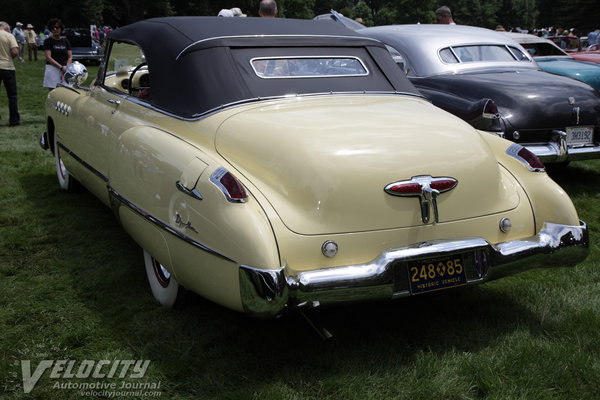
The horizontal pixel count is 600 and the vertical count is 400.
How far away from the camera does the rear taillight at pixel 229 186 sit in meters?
2.72

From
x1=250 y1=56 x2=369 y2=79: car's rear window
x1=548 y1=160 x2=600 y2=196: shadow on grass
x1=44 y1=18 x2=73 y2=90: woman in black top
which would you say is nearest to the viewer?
x1=250 y1=56 x2=369 y2=79: car's rear window

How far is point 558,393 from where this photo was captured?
107 inches

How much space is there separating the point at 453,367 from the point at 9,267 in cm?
301

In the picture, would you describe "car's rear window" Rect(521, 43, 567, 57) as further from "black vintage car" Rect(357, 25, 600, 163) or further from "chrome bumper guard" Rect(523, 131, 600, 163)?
"chrome bumper guard" Rect(523, 131, 600, 163)

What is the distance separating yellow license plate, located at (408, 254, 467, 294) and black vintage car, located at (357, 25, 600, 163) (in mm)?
2874

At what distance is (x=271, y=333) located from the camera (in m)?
3.24

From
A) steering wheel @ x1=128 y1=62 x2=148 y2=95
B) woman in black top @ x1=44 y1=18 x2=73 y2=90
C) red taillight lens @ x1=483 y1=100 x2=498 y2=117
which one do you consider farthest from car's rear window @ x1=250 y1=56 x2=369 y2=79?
woman in black top @ x1=44 y1=18 x2=73 y2=90

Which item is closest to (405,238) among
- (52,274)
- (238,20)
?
(238,20)

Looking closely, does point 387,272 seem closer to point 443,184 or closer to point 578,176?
point 443,184

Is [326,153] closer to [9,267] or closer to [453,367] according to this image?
[453,367]

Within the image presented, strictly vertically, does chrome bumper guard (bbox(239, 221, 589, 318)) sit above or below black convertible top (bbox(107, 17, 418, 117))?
below

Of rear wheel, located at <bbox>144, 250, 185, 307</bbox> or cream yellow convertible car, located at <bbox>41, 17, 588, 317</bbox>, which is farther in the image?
rear wheel, located at <bbox>144, 250, 185, 307</bbox>

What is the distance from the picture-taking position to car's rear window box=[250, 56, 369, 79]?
12.1ft

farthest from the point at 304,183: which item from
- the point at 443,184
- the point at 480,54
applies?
the point at 480,54
